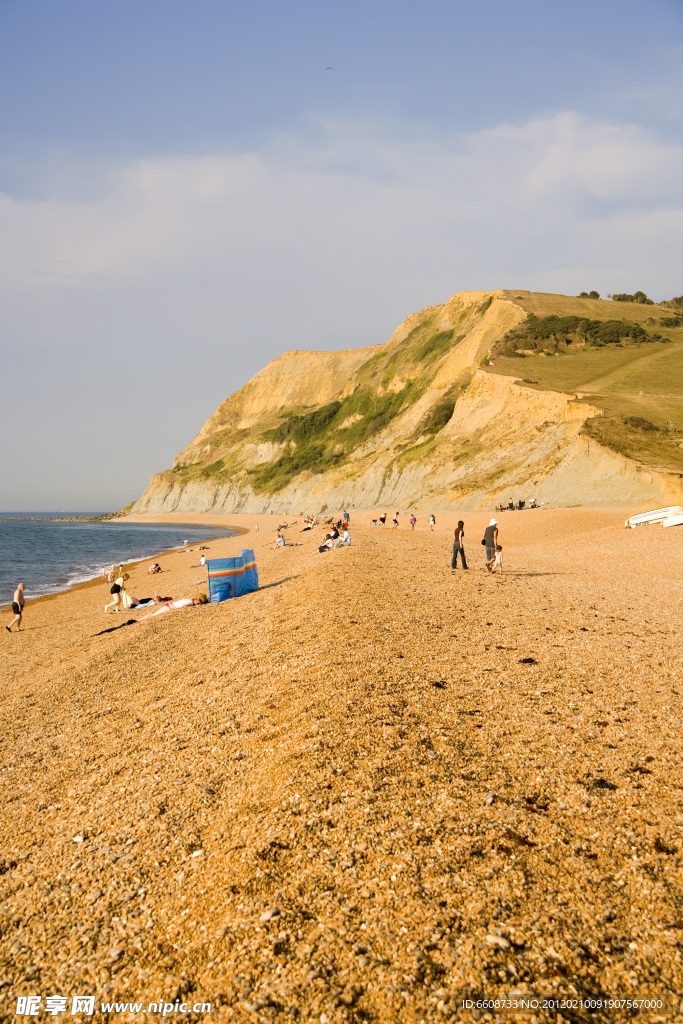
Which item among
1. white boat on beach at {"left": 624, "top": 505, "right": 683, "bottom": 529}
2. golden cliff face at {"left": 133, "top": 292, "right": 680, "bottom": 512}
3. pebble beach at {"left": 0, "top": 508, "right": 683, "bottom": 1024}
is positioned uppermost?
golden cliff face at {"left": 133, "top": 292, "right": 680, "bottom": 512}

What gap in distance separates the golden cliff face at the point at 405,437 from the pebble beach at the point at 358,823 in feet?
108

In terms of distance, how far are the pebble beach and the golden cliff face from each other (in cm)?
3288

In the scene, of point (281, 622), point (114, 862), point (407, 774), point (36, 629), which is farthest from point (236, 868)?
point (36, 629)

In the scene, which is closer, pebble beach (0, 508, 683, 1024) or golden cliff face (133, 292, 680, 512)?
pebble beach (0, 508, 683, 1024)

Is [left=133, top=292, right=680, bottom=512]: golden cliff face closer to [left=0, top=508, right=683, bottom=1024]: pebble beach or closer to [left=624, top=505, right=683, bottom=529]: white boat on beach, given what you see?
[left=624, top=505, right=683, bottom=529]: white boat on beach

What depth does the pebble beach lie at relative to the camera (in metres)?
3.75

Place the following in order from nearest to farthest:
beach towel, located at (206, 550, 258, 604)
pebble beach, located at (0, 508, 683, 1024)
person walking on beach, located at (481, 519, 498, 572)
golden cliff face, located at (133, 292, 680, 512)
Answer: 1. pebble beach, located at (0, 508, 683, 1024)
2. beach towel, located at (206, 550, 258, 604)
3. person walking on beach, located at (481, 519, 498, 572)
4. golden cliff face, located at (133, 292, 680, 512)

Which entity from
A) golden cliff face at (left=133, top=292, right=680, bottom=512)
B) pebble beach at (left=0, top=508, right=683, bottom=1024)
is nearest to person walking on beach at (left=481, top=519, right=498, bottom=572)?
pebble beach at (left=0, top=508, right=683, bottom=1024)

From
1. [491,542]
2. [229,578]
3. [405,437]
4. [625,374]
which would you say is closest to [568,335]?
[625,374]

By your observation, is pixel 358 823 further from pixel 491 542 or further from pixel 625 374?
pixel 625 374

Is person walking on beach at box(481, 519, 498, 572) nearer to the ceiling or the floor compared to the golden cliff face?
nearer to the floor

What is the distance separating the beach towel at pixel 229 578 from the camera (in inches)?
672

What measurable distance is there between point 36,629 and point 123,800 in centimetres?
1485

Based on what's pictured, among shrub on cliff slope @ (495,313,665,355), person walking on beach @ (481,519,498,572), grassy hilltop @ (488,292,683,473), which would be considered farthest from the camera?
shrub on cliff slope @ (495,313,665,355)
